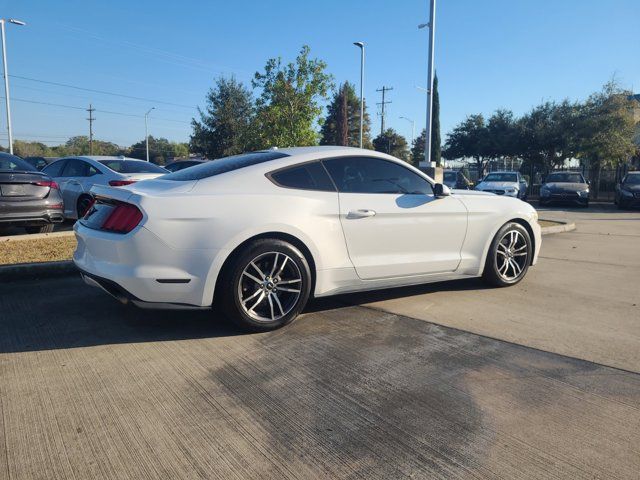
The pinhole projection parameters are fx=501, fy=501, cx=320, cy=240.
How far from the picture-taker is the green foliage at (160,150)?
89.2 meters

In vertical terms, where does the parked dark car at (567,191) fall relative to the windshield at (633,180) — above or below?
below

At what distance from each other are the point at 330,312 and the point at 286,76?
19205mm

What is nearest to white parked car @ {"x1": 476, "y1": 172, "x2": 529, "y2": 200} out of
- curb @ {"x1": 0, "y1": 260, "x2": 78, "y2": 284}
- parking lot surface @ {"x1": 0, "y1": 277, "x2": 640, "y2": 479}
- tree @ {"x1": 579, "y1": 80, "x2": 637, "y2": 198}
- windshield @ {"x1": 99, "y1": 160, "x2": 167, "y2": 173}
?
tree @ {"x1": 579, "y1": 80, "x2": 637, "y2": 198}

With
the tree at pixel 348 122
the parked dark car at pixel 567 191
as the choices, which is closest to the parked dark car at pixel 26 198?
the parked dark car at pixel 567 191

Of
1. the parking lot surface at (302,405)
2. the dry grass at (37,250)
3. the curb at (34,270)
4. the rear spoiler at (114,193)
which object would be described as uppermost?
the rear spoiler at (114,193)

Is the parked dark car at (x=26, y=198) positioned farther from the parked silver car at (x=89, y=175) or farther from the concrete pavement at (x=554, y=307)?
the concrete pavement at (x=554, y=307)

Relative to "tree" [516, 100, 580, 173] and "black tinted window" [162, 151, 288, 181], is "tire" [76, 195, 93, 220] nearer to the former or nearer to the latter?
"black tinted window" [162, 151, 288, 181]

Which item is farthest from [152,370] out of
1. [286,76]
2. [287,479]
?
[286,76]

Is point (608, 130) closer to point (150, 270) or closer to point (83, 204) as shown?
point (83, 204)

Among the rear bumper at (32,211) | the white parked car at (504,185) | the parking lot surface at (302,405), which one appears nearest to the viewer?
the parking lot surface at (302,405)

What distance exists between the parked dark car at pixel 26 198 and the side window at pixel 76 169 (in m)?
1.38

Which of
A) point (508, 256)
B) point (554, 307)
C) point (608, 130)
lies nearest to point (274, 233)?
point (554, 307)

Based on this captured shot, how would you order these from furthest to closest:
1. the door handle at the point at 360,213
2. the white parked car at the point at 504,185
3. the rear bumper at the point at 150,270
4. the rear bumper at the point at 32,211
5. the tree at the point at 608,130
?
the tree at the point at 608,130 → the white parked car at the point at 504,185 → the rear bumper at the point at 32,211 → the door handle at the point at 360,213 → the rear bumper at the point at 150,270

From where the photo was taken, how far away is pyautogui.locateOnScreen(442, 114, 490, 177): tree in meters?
41.5
